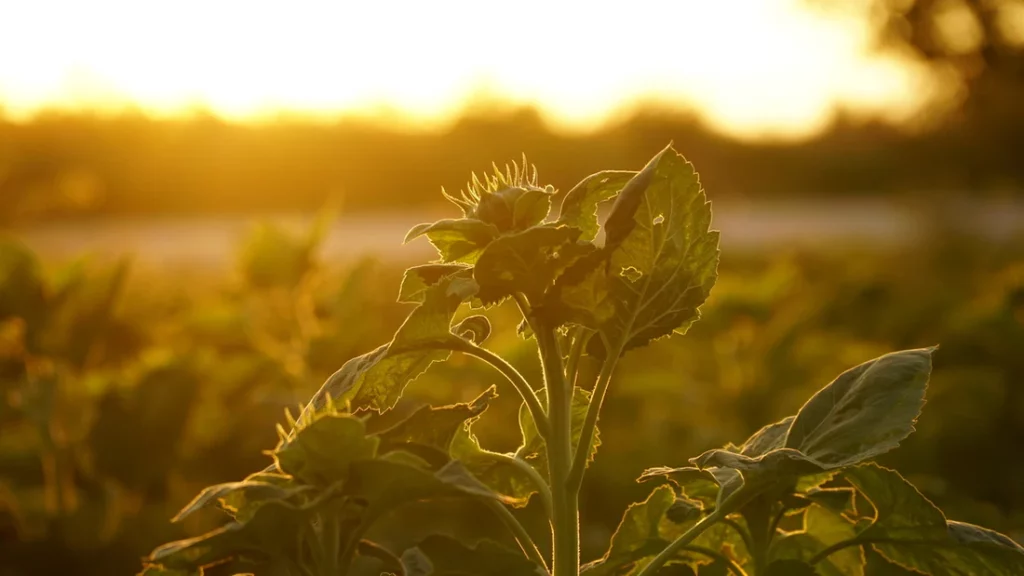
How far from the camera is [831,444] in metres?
1.27

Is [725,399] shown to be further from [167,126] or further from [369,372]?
[167,126]

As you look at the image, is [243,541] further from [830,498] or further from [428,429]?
[830,498]

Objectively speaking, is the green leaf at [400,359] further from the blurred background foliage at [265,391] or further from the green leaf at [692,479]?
the blurred background foliage at [265,391]

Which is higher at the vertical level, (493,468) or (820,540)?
(493,468)

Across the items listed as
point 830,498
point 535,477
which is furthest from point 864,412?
point 535,477

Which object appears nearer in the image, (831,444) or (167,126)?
(831,444)

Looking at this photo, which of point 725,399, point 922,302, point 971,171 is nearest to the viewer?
point 725,399

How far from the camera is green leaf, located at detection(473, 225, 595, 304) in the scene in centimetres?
115

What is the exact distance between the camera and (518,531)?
1.27 m

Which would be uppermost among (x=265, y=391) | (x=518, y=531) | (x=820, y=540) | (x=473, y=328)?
(x=473, y=328)

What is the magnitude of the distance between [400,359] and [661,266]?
0.29 metres

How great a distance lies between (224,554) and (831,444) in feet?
2.04

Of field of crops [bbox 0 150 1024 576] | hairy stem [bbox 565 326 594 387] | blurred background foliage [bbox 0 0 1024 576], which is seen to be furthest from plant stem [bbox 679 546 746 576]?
field of crops [bbox 0 150 1024 576]

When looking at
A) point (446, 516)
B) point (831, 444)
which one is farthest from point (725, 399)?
point (831, 444)
